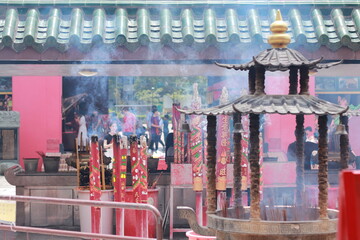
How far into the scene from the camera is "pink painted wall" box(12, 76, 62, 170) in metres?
22.5

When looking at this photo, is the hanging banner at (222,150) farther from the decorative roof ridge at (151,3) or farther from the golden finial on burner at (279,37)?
the golden finial on burner at (279,37)

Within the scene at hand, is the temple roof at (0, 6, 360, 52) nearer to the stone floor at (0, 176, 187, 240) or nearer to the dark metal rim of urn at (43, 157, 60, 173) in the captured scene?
the dark metal rim of urn at (43, 157, 60, 173)

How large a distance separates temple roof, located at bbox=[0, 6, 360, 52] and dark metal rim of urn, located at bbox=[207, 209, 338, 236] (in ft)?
15.6

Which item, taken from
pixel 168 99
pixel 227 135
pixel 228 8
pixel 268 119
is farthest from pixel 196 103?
pixel 168 99

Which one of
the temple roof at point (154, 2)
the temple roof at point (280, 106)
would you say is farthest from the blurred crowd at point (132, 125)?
the temple roof at point (280, 106)

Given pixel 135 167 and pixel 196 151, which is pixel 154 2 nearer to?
pixel 196 151

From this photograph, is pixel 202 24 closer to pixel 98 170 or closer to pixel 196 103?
pixel 196 103

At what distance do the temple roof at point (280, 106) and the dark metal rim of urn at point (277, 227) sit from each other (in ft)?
3.16

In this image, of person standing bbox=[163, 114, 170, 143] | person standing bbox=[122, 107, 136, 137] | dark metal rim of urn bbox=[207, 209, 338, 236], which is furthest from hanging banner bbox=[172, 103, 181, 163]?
person standing bbox=[163, 114, 170, 143]

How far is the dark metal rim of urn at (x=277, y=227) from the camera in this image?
6.57m

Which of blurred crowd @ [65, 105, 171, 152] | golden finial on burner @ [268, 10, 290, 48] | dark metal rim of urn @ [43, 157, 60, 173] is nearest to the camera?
golden finial on burner @ [268, 10, 290, 48]

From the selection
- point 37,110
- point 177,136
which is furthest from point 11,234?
point 37,110

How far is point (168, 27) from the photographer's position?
11367mm

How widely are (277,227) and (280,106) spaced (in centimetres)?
108
